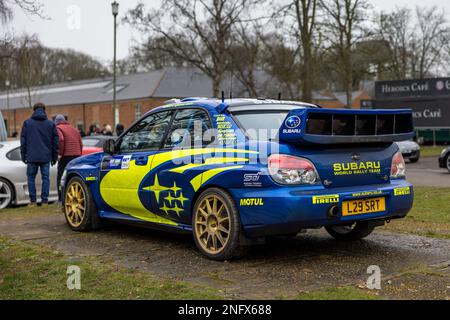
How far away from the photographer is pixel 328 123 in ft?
18.5

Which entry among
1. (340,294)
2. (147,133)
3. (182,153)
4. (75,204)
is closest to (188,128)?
(182,153)

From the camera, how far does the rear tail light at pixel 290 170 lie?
5469mm

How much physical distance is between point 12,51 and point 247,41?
1567 cm

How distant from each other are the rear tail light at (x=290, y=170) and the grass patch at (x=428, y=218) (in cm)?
244

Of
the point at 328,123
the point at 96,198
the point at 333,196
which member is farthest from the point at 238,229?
the point at 96,198

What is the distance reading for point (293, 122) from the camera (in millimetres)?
5523

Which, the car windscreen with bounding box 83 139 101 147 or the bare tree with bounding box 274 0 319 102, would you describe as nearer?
the car windscreen with bounding box 83 139 101 147

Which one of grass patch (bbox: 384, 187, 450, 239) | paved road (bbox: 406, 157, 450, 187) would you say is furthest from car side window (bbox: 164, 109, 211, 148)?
paved road (bbox: 406, 157, 450, 187)

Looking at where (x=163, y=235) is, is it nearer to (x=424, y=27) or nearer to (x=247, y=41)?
(x=247, y=41)

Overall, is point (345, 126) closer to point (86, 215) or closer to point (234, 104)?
point (234, 104)

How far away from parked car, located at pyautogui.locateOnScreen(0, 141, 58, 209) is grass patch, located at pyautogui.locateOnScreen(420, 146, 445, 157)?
2536cm

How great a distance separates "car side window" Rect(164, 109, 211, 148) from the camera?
20.7ft

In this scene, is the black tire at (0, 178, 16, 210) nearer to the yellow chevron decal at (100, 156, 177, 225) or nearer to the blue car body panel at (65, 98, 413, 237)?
the yellow chevron decal at (100, 156, 177, 225)

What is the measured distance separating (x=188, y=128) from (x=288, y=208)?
5.47 feet
